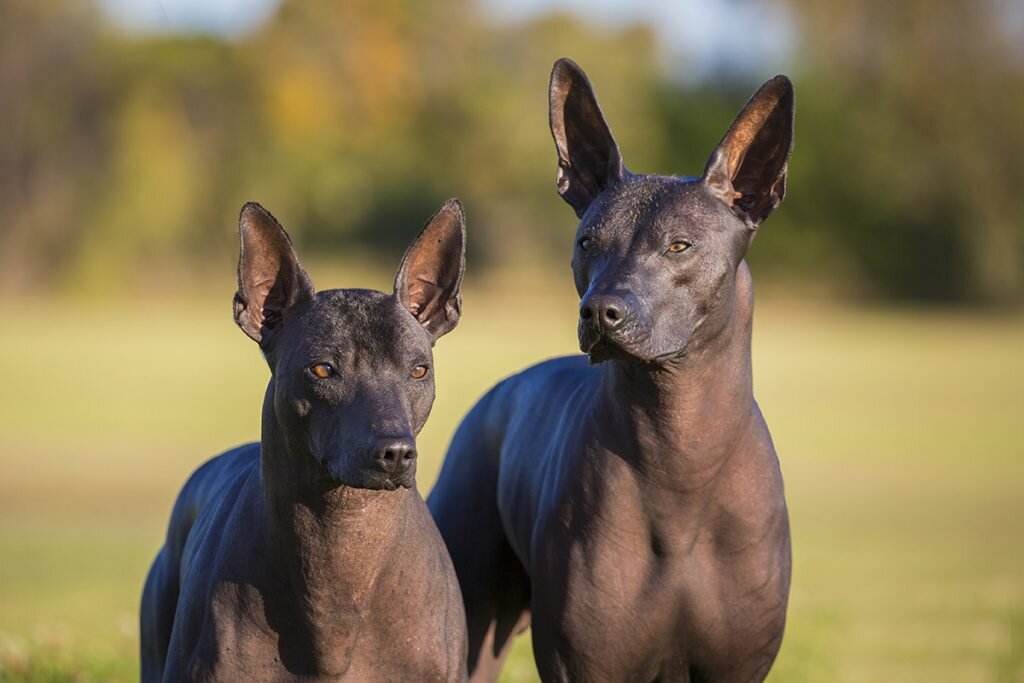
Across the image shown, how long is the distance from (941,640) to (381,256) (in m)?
46.0

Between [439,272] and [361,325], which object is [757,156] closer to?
[439,272]

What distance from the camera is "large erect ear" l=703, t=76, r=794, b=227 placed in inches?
236

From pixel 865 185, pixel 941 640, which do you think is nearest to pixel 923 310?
pixel 865 185

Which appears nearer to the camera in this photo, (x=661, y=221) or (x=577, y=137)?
(x=661, y=221)

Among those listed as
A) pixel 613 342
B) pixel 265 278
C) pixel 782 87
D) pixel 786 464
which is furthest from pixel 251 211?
pixel 786 464

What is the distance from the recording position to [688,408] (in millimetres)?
5914

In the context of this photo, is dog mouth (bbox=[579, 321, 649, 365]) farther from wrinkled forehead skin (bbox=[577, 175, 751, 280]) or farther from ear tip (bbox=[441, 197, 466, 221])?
ear tip (bbox=[441, 197, 466, 221])

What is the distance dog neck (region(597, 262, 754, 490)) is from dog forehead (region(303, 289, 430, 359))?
992 mm

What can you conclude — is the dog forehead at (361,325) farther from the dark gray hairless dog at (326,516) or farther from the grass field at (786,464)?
the grass field at (786,464)

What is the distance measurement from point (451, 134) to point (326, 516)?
2148 inches

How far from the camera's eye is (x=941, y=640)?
34.4ft

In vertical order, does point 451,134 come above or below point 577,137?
above

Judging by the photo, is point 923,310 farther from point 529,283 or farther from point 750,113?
point 750,113

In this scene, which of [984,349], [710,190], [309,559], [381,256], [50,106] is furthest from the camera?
A: [381,256]
